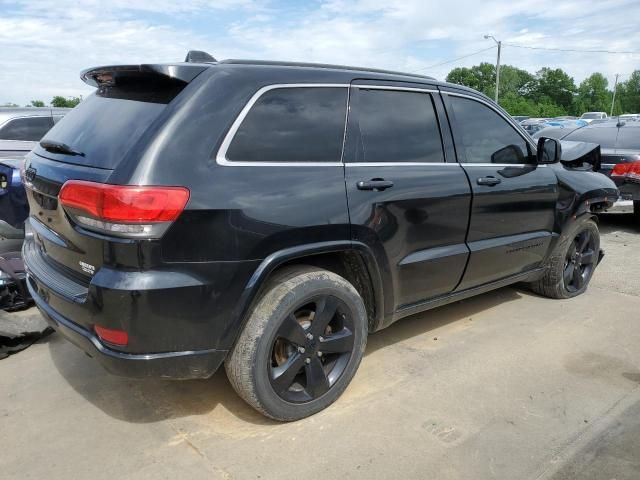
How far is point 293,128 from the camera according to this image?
2.81 metres

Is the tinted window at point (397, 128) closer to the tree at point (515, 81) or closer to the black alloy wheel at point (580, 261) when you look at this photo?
the black alloy wheel at point (580, 261)

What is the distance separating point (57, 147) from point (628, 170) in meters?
7.44

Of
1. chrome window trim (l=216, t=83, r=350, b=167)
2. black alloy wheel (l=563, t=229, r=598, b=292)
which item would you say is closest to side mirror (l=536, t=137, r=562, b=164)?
black alloy wheel (l=563, t=229, r=598, b=292)

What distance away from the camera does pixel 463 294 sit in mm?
3869

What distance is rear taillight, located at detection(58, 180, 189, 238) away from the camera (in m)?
2.29

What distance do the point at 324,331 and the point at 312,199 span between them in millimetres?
740

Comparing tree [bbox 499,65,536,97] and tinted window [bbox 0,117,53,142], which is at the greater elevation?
tree [bbox 499,65,536,97]

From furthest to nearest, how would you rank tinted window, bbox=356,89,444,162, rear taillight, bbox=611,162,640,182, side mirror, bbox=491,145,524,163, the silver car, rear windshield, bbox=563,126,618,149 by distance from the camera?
rear windshield, bbox=563,126,618,149 < rear taillight, bbox=611,162,640,182 < the silver car < side mirror, bbox=491,145,524,163 < tinted window, bbox=356,89,444,162

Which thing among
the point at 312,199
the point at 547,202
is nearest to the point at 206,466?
the point at 312,199

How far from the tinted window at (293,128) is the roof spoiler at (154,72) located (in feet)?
1.08

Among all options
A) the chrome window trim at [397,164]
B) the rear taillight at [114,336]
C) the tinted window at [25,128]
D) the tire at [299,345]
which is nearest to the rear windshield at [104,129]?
the rear taillight at [114,336]

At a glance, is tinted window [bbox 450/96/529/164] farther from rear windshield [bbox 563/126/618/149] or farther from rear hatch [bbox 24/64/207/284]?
rear windshield [bbox 563/126/618/149]

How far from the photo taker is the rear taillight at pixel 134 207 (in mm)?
2287

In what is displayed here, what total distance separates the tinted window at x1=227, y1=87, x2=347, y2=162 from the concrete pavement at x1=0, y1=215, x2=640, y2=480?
1431 mm
